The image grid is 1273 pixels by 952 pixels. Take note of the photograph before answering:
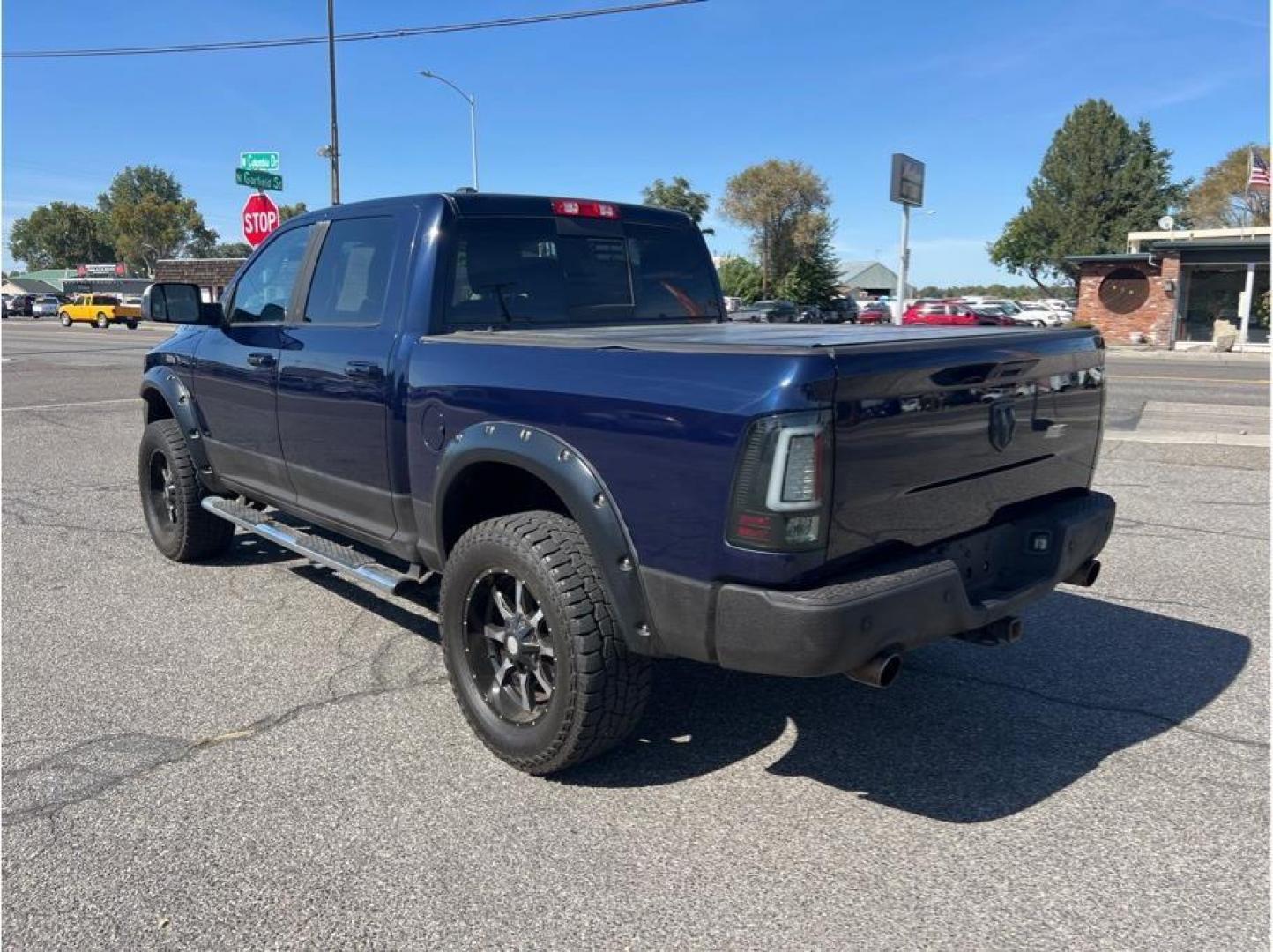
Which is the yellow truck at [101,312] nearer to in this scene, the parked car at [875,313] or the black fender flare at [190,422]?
the parked car at [875,313]

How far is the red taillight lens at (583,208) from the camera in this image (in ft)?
14.7

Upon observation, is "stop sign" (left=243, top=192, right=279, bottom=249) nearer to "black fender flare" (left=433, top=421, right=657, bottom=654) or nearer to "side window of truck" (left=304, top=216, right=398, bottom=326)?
"side window of truck" (left=304, top=216, right=398, bottom=326)

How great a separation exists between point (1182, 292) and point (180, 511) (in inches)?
1423

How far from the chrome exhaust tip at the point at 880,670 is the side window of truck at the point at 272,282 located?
3.38m

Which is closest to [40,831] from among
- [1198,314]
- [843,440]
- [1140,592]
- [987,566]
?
[843,440]

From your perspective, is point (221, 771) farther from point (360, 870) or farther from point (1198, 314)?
point (1198, 314)

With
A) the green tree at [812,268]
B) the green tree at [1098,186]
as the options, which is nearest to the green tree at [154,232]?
the green tree at [812,268]

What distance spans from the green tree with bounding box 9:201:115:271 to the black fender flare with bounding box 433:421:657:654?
133 meters

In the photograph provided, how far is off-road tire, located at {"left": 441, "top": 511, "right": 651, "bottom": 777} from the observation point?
3.05m

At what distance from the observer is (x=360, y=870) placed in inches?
111

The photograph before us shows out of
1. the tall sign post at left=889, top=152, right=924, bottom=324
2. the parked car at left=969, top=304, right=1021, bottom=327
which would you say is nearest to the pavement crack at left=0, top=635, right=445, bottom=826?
the tall sign post at left=889, top=152, right=924, bottom=324

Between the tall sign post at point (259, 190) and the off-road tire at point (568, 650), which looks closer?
the off-road tire at point (568, 650)

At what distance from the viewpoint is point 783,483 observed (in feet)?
8.46

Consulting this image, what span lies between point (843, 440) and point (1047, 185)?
68086 millimetres
